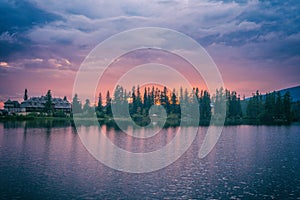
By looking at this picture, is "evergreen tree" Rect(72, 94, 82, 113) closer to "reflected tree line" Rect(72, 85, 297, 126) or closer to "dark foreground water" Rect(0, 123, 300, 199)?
"reflected tree line" Rect(72, 85, 297, 126)

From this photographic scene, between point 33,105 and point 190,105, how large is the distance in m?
67.7

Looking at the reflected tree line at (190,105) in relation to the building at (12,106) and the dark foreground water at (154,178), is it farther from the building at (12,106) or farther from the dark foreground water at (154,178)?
the dark foreground water at (154,178)

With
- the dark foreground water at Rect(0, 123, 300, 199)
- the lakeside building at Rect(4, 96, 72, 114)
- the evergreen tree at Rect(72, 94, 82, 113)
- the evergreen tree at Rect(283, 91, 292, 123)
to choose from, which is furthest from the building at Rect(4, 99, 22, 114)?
the evergreen tree at Rect(283, 91, 292, 123)

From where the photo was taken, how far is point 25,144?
40.2 meters

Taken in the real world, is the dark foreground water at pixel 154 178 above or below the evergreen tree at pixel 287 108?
below

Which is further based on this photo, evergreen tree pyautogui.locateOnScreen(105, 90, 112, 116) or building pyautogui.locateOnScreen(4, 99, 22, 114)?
building pyautogui.locateOnScreen(4, 99, 22, 114)

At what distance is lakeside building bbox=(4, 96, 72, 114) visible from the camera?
127m

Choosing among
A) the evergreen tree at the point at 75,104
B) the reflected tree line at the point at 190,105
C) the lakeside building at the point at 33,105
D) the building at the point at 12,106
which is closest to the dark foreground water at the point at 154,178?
the reflected tree line at the point at 190,105

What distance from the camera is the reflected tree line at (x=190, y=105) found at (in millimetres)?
112875

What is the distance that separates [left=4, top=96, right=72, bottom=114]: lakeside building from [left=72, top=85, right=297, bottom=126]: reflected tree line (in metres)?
5.84

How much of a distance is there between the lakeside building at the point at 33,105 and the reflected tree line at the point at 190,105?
584 centimetres

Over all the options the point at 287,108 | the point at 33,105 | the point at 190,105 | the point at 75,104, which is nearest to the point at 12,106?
the point at 33,105

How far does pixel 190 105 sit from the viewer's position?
133m

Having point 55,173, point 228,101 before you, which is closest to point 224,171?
point 55,173
